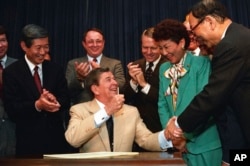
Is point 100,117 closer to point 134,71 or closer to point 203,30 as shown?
point 134,71

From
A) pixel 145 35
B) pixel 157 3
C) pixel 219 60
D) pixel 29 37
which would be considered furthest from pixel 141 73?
pixel 157 3

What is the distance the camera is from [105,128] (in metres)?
2.83

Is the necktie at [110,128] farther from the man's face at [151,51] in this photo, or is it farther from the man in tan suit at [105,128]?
the man's face at [151,51]

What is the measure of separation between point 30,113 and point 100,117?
60 centimetres

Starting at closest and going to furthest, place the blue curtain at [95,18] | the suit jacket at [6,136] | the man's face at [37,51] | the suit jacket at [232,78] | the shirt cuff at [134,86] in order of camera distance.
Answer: the suit jacket at [232,78] < the suit jacket at [6,136] < the man's face at [37,51] < the shirt cuff at [134,86] < the blue curtain at [95,18]

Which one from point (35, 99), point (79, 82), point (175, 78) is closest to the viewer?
point (175, 78)

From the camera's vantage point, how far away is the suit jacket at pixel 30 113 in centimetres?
303

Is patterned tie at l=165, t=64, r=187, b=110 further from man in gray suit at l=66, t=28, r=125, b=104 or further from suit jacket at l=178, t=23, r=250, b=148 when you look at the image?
man in gray suit at l=66, t=28, r=125, b=104

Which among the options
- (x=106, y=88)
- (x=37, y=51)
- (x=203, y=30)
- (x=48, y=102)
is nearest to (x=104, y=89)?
(x=106, y=88)

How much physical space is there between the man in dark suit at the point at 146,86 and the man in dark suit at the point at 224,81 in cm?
98

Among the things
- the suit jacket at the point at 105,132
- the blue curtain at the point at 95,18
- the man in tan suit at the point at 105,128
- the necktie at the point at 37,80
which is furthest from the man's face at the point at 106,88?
the blue curtain at the point at 95,18

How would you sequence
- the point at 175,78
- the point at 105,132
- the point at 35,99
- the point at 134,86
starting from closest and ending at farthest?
the point at 175,78 < the point at 105,132 < the point at 35,99 < the point at 134,86

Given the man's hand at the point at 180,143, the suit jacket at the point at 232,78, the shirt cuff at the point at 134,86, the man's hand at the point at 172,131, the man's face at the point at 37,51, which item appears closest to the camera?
the suit jacket at the point at 232,78

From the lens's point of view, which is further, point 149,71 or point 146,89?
point 149,71
